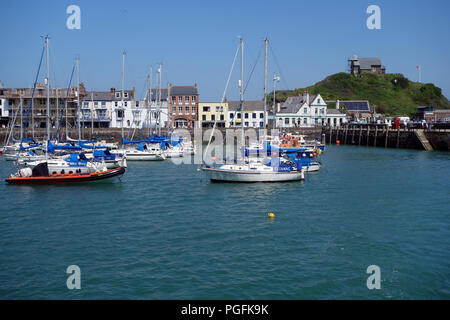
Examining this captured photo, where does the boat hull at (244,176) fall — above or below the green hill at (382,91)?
below

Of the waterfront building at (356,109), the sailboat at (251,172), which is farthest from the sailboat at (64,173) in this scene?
the waterfront building at (356,109)

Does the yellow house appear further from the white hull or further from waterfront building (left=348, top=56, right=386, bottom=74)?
waterfront building (left=348, top=56, right=386, bottom=74)

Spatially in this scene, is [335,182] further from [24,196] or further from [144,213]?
[24,196]

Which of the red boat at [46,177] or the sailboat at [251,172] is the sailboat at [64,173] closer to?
the red boat at [46,177]

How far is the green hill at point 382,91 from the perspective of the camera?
15550cm

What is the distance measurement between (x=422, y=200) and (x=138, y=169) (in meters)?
29.1

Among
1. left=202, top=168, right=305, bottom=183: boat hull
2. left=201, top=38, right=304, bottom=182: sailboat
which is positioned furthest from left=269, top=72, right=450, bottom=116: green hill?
left=202, top=168, right=305, bottom=183: boat hull

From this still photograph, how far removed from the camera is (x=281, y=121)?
350 feet

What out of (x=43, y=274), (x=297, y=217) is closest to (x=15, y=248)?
(x=43, y=274)

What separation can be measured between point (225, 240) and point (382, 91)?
158 m

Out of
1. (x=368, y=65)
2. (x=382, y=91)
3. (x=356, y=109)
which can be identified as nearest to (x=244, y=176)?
(x=356, y=109)

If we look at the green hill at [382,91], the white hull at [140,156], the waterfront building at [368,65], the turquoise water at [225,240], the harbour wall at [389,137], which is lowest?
the turquoise water at [225,240]

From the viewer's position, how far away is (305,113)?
353 ft

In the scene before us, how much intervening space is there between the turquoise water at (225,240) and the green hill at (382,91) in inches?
4906
